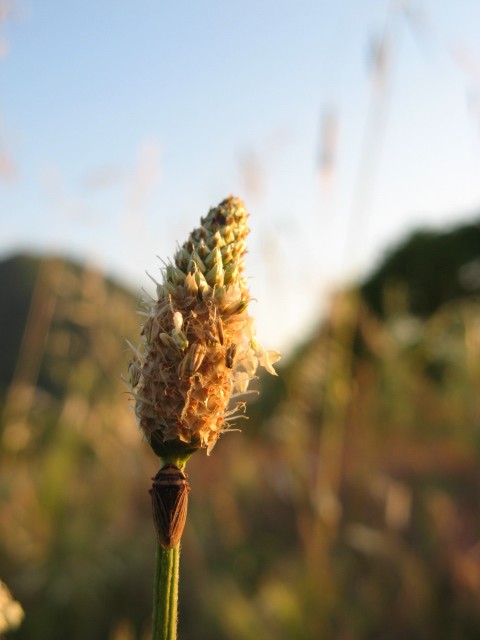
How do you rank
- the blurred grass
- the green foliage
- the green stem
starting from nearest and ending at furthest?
1. the green stem
2. the blurred grass
3. the green foliage

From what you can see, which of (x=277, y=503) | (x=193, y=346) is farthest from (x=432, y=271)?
(x=193, y=346)

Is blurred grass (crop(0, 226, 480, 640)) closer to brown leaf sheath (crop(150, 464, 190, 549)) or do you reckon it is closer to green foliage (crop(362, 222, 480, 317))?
brown leaf sheath (crop(150, 464, 190, 549))

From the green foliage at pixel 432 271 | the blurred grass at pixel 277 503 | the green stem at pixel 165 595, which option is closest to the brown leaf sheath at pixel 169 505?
the green stem at pixel 165 595

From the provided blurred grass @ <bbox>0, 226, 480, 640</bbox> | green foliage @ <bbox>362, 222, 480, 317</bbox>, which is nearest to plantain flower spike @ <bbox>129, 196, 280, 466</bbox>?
blurred grass @ <bbox>0, 226, 480, 640</bbox>

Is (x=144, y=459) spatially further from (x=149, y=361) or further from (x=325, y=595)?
(x=149, y=361)

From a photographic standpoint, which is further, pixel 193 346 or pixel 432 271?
pixel 432 271

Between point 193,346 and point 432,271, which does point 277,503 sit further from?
point 432,271
